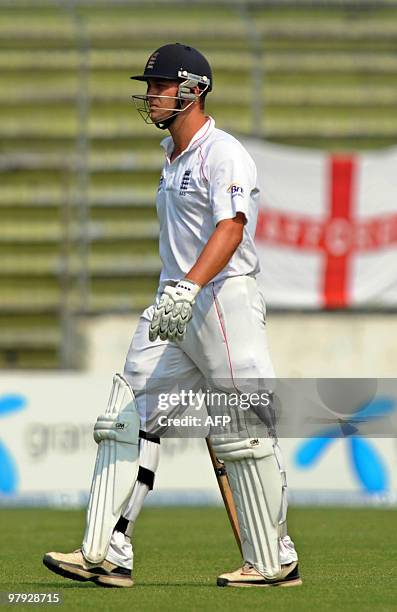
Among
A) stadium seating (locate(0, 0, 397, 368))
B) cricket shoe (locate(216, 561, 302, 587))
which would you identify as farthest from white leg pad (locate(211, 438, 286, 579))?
stadium seating (locate(0, 0, 397, 368))

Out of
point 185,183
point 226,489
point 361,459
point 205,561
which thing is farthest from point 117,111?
point 185,183

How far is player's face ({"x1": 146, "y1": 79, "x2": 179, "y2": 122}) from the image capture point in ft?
18.1

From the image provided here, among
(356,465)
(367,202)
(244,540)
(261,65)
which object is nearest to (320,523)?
(356,465)

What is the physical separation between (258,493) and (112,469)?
525 mm

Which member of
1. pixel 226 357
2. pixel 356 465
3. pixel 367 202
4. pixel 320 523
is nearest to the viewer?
pixel 226 357

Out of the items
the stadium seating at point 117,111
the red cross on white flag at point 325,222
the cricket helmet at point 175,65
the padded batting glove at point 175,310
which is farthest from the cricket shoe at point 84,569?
the stadium seating at point 117,111

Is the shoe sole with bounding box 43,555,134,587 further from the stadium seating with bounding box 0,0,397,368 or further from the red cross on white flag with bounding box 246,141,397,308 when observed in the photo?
the stadium seating with bounding box 0,0,397,368

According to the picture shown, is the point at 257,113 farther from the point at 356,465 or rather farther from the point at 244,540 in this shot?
the point at 244,540

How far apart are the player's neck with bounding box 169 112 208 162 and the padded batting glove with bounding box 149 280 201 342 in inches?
24.6

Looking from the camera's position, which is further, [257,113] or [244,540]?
[257,113]

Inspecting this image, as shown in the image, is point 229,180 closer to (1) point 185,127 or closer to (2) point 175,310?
(1) point 185,127

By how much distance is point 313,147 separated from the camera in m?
15.4

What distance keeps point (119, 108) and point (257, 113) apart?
4.81ft

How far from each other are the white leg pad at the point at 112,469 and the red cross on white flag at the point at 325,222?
9.20 metres
